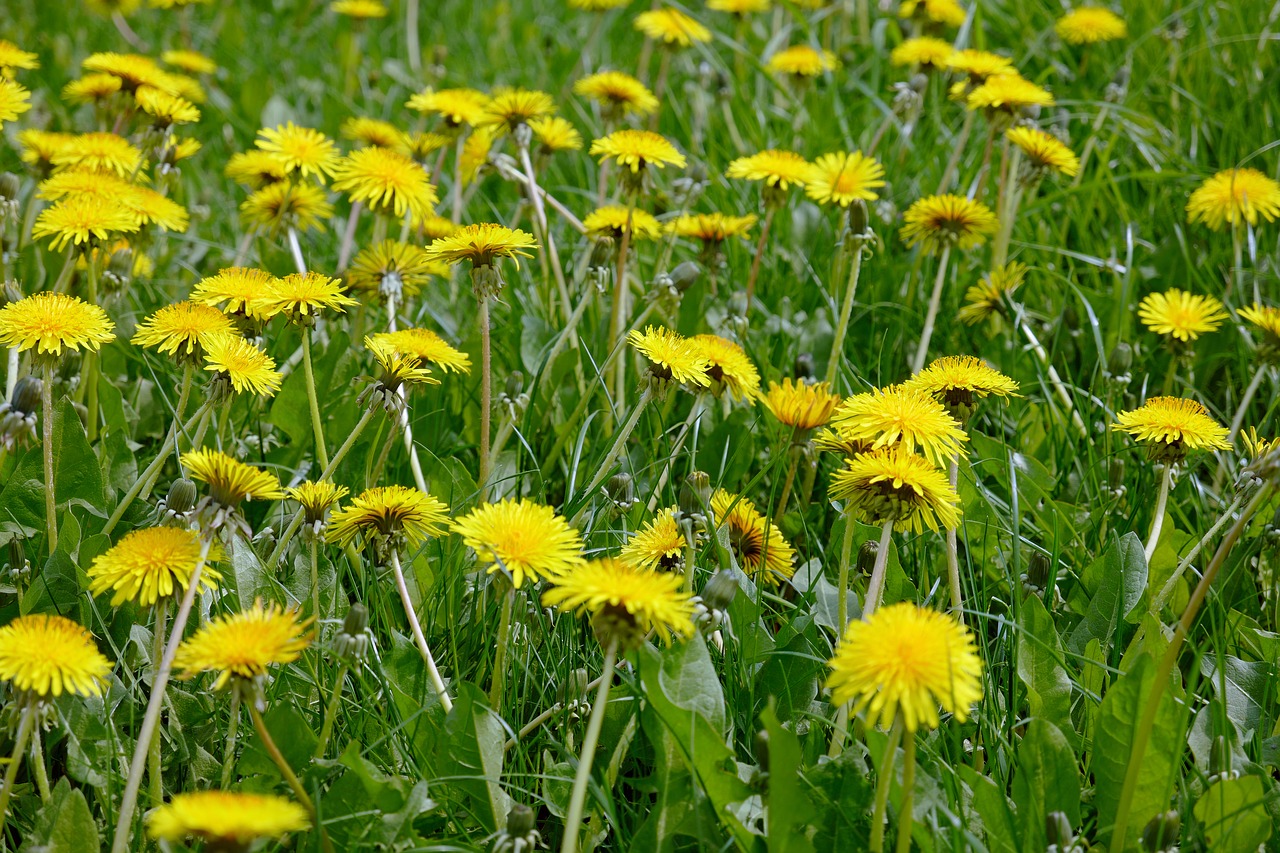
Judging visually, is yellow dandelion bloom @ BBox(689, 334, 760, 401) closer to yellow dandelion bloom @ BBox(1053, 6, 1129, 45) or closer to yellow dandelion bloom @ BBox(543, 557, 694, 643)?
yellow dandelion bloom @ BBox(543, 557, 694, 643)

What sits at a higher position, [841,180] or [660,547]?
[841,180]

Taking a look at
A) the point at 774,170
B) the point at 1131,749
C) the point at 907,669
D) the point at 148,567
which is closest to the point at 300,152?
the point at 774,170

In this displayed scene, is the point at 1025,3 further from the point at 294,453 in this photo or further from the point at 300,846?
the point at 300,846

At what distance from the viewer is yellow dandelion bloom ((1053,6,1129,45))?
3.47m

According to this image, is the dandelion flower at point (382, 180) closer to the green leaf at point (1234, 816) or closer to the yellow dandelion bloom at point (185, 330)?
the yellow dandelion bloom at point (185, 330)

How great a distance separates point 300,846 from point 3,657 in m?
0.39

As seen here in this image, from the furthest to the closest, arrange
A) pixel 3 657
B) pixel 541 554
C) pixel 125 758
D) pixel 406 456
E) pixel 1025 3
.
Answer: pixel 1025 3, pixel 406 456, pixel 125 758, pixel 541 554, pixel 3 657

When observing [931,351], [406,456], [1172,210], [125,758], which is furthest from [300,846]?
[1172,210]

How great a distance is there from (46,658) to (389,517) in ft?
1.39

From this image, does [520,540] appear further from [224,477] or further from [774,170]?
[774,170]

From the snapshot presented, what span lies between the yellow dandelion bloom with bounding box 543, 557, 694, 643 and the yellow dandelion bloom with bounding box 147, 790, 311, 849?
33 centimetres

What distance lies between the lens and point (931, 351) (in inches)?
107

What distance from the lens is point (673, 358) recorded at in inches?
68.1

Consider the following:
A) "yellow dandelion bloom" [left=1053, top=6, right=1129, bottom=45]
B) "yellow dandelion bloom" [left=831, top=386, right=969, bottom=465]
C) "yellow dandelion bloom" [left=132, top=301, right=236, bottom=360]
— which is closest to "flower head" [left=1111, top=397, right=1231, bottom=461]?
"yellow dandelion bloom" [left=831, top=386, right=969, bottom=465]
